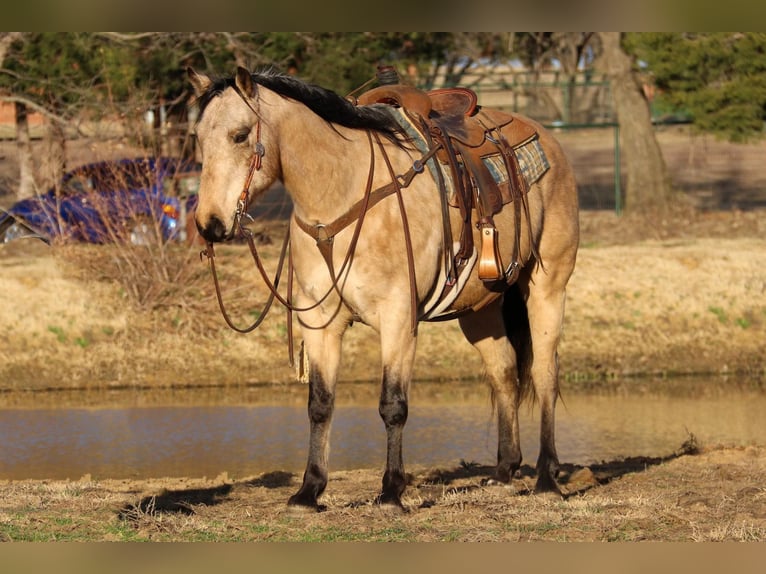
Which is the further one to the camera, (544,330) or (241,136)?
(544,330)

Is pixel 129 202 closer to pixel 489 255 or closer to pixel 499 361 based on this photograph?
pixel 499 361

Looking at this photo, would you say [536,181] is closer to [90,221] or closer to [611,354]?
[611,354]

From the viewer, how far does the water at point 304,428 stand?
36.4ft

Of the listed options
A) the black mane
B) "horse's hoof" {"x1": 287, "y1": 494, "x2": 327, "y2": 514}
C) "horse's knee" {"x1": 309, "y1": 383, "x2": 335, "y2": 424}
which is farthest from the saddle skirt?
"horse's hoof" {"x1": 287, "y1": 494, "x2": 327, "y2": 514}

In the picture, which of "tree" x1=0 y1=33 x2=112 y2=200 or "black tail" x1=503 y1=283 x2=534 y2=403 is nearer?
"black tail" x1=503 y1=283 x2=534 y2=403

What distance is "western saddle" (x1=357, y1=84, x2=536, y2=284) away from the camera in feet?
25.6

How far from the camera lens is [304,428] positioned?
500 inches

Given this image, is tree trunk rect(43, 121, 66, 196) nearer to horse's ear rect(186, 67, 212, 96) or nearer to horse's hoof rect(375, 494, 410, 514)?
horse's ear rect(186, 67, 212, 96)

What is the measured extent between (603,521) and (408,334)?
1463 millimetres

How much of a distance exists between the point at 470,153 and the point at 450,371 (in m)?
7.45

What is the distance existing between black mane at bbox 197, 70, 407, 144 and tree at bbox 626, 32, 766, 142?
13691mm

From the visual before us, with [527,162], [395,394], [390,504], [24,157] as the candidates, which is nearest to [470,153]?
[527,162]

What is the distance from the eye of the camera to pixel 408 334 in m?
7.29

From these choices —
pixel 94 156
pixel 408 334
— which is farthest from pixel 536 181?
pixel 94 156
